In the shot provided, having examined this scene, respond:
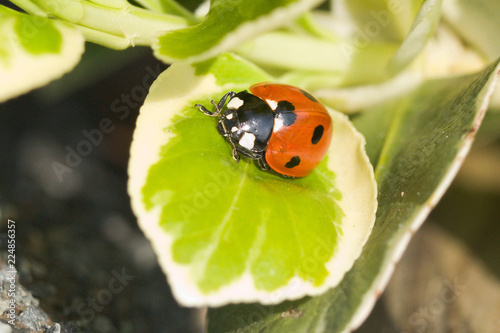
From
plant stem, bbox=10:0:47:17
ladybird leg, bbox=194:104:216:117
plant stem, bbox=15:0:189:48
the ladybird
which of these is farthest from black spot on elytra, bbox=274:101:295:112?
plant stem, bbox=10:0:47:17

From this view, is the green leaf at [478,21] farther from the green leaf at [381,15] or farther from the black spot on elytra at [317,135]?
the black spot on elytra at [317,135]

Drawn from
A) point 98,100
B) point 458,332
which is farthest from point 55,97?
point 458,332

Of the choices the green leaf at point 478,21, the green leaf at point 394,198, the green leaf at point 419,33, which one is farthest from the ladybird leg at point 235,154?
the green leaf at point 478,21

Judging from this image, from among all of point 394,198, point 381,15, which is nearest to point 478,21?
point 381,15

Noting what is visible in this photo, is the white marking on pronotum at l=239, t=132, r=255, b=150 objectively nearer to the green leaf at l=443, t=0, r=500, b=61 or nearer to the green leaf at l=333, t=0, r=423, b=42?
the green leaf at l=333, t=0, r=423, b=42

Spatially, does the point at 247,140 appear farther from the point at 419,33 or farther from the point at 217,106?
the point at 419,33
